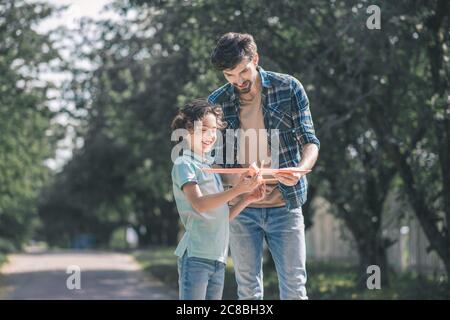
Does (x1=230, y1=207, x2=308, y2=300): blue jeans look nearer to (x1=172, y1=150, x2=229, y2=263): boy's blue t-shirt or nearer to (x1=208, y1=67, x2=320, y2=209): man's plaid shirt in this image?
(x1=208, y1=67, x2=320, y2=209): man's plaid shirt

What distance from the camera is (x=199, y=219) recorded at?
4.27 m

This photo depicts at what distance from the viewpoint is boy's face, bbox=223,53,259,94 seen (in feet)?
14.9

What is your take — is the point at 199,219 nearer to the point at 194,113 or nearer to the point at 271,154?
the point at 194,113

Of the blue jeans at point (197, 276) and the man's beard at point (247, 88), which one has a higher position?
the man's beard at point (247, 88)

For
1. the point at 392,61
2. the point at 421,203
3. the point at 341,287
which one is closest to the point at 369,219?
the point at 341,287

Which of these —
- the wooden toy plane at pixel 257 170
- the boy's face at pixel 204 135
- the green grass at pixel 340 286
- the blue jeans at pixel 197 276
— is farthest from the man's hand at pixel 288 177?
the green grass at pixel 340 286

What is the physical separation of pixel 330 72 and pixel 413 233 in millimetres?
6113

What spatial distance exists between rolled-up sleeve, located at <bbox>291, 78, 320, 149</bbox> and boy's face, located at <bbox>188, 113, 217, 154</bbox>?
0.56 m

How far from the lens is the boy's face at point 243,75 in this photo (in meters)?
4.53

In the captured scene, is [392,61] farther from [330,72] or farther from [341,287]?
[341,287]

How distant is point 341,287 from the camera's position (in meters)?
13.4

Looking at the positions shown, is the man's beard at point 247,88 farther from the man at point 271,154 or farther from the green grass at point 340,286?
the green grass at point 340,286

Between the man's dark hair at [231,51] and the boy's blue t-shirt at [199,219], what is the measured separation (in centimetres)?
49

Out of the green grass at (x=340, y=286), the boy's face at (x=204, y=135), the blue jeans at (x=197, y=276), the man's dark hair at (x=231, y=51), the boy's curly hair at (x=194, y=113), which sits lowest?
the green grass at (x=340, y=286)
